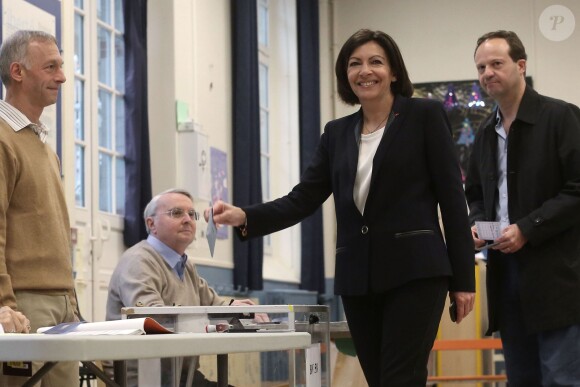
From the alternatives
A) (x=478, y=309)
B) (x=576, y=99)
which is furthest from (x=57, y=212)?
(x=576, y=99)

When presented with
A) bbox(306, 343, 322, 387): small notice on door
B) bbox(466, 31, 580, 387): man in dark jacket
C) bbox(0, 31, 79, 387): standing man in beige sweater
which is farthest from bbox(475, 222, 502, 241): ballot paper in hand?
bbox(0, 31, 79, 387): standing man in beige sweater

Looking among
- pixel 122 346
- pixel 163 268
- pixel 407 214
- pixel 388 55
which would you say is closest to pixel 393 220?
pixel 407 214

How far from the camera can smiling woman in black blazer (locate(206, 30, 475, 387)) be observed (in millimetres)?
2613

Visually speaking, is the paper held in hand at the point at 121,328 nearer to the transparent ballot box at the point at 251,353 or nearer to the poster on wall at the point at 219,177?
the transparent ballot box at the point at 251,353

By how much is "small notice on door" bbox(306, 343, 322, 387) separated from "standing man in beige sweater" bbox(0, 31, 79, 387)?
714 millimetres

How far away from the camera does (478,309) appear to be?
7086 millimetres

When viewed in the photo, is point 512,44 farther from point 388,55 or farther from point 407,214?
point 407,214

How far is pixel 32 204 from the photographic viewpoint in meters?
2.89

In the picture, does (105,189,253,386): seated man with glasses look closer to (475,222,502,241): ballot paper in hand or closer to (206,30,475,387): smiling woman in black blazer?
(475,222,502,241): ballot paper in hand

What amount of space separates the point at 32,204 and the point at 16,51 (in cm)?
48

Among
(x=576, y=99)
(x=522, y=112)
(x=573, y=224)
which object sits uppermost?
(x=576, y=99)

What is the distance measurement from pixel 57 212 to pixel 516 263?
145 centimetres

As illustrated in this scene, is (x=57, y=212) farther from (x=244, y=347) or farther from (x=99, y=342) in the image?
(x=99, y=342)

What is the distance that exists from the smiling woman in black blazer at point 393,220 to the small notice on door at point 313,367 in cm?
19
